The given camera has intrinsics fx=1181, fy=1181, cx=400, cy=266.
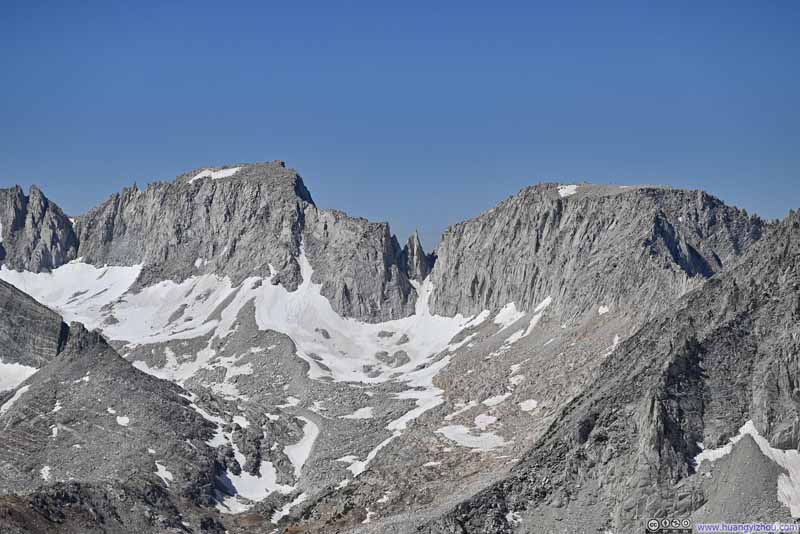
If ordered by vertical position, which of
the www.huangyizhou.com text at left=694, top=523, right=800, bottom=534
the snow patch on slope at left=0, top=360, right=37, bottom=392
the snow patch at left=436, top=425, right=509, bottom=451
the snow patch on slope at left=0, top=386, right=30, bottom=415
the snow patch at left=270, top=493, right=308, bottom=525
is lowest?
the www.huangyizhou.com text at left=694, top=523, right=800, bottom=534

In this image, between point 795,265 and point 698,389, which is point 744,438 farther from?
point 795,265

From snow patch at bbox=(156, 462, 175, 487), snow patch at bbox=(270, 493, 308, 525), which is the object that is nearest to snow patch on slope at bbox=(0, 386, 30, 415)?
snow patch at bbox=(156, 462, 175, 487)

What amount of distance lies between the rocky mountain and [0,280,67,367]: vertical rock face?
13.5 inches

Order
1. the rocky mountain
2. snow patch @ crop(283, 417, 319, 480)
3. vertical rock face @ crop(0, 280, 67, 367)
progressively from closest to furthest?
1. the rocky mountain
2. snow patch @ crop(283, 417, 319, 480)
3. vertical rock face @ crop(0, 280, 67, 367)

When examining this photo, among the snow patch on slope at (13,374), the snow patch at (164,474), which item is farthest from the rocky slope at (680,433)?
the snow patch on slope at (13,374)

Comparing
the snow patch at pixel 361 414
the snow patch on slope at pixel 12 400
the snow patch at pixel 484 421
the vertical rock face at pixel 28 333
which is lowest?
the snow patch at pixel 484 421

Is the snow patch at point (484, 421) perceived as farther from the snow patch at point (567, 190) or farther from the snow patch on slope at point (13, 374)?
the snow patch at point (567, 190)

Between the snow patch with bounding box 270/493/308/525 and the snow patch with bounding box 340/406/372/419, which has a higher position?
the snow patch with bounding box 340/406/372/419

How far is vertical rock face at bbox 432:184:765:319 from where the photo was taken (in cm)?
15375

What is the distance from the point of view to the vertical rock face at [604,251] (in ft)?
504

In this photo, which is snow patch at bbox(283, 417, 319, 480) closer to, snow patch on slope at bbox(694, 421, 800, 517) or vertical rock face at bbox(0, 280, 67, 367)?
vertical rock face at bbox(0, 280, 67, 367)

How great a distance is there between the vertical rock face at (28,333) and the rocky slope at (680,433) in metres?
85.3

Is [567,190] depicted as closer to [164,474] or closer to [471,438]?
[471,438]

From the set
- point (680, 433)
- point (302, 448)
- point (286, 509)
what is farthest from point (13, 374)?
point (680, 433)
